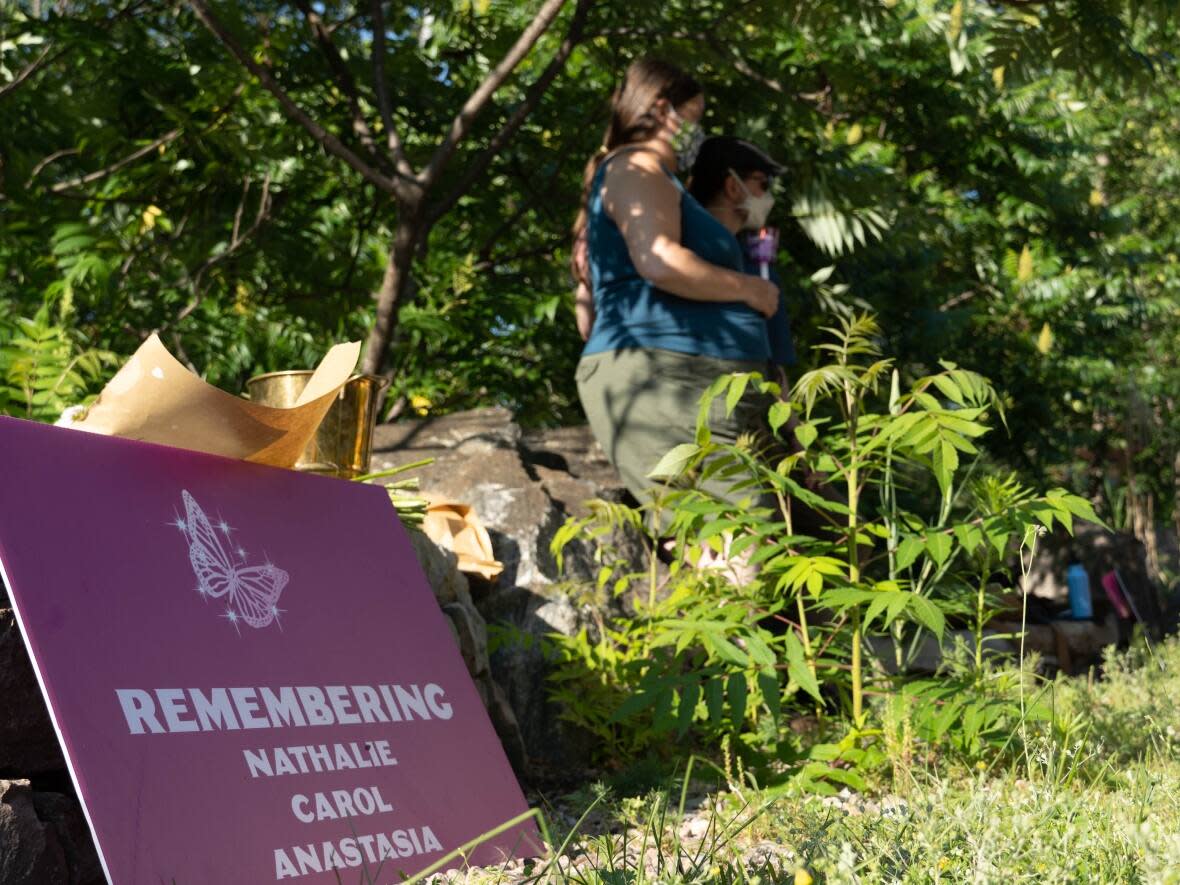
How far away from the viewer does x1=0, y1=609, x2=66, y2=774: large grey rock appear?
6.75ft

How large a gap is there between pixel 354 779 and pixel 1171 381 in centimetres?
1111

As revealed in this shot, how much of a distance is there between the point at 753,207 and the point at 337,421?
78.8 inches

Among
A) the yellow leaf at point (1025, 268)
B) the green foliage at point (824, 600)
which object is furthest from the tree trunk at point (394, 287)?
the yellow leaf at point (1025, 268)

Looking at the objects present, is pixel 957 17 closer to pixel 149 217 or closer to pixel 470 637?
pixel 470 637

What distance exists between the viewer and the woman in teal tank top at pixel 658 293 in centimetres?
396

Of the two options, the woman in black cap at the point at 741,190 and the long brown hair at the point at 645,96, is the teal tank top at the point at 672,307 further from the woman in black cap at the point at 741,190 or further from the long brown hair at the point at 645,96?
the woman in black cap at the point at 741,190

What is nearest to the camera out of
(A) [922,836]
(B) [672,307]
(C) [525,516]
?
(A) [922,836]

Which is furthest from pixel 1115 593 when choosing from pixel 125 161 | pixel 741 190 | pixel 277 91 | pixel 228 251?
pixel 125 161

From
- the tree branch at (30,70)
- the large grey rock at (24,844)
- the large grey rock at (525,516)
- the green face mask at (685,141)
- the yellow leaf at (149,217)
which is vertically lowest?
the large grey rock at (525,516)

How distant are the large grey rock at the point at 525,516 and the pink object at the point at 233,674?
105 cm

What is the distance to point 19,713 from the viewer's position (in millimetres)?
2080

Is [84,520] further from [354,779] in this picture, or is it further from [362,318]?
[362,318]

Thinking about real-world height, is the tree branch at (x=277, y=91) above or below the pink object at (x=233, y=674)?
above

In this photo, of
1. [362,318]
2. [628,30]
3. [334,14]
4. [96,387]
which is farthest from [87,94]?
[628,30]
